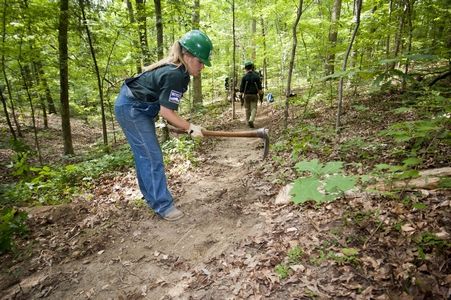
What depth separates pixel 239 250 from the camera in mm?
3365

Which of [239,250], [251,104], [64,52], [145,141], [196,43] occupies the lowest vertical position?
[239,250]

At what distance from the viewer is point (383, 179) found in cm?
381

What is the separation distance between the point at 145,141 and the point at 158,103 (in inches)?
22.2

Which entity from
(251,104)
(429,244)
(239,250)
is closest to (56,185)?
(239,250)

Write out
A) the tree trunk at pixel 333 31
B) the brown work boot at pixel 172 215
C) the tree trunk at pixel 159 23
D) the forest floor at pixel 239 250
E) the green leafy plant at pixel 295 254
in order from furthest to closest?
the tree trunk at pixel 333 31 → the tree trunk at pixel 159 23 → the brown work boot at pixel 172 215 → the green leafy plant at pixel 295 254 → the forest floor at pixel 239 250

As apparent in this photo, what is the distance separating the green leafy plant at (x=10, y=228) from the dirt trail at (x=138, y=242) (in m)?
0.30

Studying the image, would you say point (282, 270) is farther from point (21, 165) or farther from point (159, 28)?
point (159, 28)

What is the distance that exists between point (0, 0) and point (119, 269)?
8838 mm

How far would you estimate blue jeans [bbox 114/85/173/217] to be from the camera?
409cm

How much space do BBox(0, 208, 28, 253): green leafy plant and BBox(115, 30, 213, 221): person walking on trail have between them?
1.83 metres

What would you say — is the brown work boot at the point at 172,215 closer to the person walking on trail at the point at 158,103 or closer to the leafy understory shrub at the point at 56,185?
the person walking on trail at the point at 158,103

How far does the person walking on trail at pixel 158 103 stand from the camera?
3812 mm

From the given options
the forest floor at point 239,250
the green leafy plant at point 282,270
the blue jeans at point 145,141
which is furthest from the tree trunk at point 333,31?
the green leafy plant at point 282,270

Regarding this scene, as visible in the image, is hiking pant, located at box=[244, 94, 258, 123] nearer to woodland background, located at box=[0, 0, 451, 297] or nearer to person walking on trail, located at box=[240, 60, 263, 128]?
person walking on trail, located at box=[240, 60, 263, 128]
